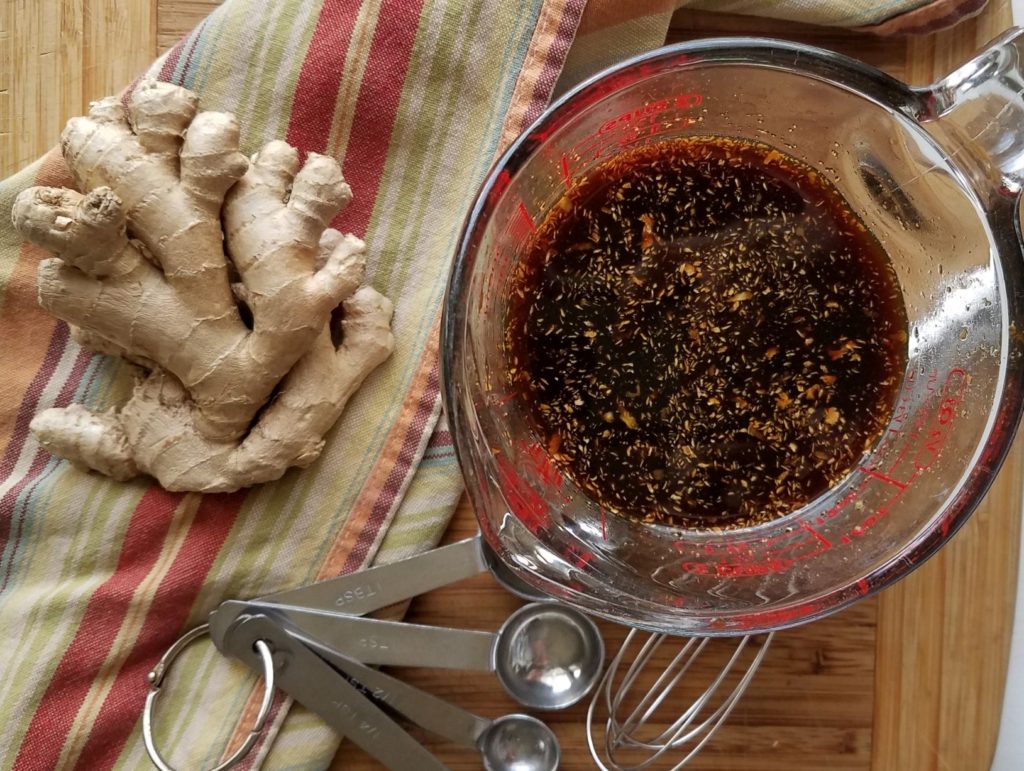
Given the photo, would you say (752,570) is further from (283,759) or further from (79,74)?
(79,74)

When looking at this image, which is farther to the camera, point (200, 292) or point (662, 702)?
point (662, 702)

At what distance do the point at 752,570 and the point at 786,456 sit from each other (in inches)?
5.2

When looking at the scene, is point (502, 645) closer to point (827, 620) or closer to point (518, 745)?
point (518, 745)

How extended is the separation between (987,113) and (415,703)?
2.74 feet

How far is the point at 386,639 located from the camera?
3.35 feet

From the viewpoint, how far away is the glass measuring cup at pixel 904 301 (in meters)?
0.83

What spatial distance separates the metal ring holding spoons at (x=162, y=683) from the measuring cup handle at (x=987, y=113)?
879 millimetres

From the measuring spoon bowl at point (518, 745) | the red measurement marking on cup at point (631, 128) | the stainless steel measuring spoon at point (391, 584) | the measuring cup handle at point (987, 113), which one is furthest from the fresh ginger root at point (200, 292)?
the measuring cup handle at point (987, 113)

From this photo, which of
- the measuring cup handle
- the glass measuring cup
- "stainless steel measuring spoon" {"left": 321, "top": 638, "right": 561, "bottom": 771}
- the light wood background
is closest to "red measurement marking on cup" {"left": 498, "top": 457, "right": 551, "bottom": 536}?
the glass measuring cup

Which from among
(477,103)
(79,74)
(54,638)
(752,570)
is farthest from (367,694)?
(79,74)

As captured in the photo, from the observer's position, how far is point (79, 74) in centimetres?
→ 106

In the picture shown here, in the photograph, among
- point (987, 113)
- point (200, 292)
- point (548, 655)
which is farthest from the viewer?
point (548, 655)

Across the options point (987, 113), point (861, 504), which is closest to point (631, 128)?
point (987, 113)

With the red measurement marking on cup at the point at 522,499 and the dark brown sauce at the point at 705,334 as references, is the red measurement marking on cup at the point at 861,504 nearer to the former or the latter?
the dark brown sauce at the point at 705,334
